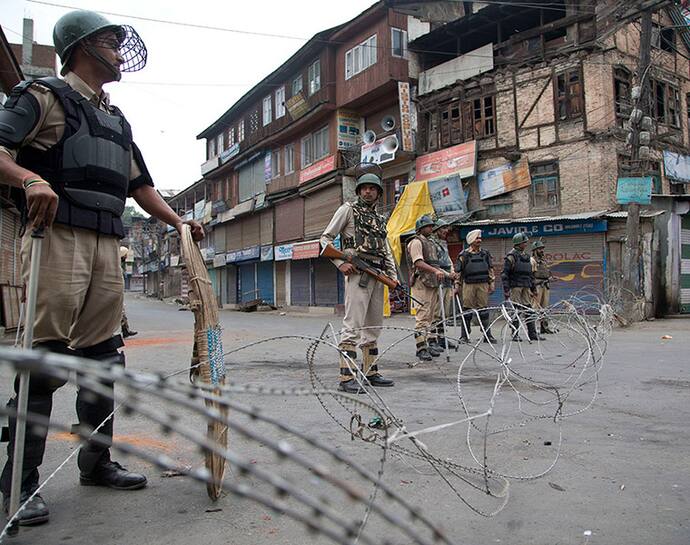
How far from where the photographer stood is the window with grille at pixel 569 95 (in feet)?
56.0

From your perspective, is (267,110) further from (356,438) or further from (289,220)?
(356,438)

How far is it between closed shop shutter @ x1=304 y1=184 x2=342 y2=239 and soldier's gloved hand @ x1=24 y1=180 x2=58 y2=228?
21.8 metres

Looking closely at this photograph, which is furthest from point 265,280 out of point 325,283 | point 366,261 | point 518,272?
point 366,261

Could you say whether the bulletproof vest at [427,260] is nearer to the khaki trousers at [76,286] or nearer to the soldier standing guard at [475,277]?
the soldier standing guard at [475,277]

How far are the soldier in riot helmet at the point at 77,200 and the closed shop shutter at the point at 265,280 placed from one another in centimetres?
2786

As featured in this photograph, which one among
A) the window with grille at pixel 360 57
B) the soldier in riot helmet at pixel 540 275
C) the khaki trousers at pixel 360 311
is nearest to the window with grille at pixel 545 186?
the soldier in riot helmet at pixel 540 275

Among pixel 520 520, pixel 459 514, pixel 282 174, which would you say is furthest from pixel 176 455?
pixel 282 174

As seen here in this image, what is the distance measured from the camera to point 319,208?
1018 inches

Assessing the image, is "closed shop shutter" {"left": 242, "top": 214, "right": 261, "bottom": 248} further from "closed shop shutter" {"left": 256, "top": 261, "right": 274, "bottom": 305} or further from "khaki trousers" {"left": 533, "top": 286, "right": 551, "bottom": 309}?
"khaki trousers" {"left": 533, "top": 286, "right": 551, "bottom": 309}

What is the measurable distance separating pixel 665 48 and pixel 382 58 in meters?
10.5

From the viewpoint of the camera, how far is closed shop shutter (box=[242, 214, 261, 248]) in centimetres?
3238

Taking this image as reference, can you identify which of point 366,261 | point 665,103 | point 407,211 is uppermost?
point 665,103

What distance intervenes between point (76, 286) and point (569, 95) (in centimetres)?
A: 1806

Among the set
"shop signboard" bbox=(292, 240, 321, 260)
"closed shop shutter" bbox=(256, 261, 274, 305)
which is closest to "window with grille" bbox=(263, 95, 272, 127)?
"closed shop shutter" bbox=(256, 261, 274, 305)
